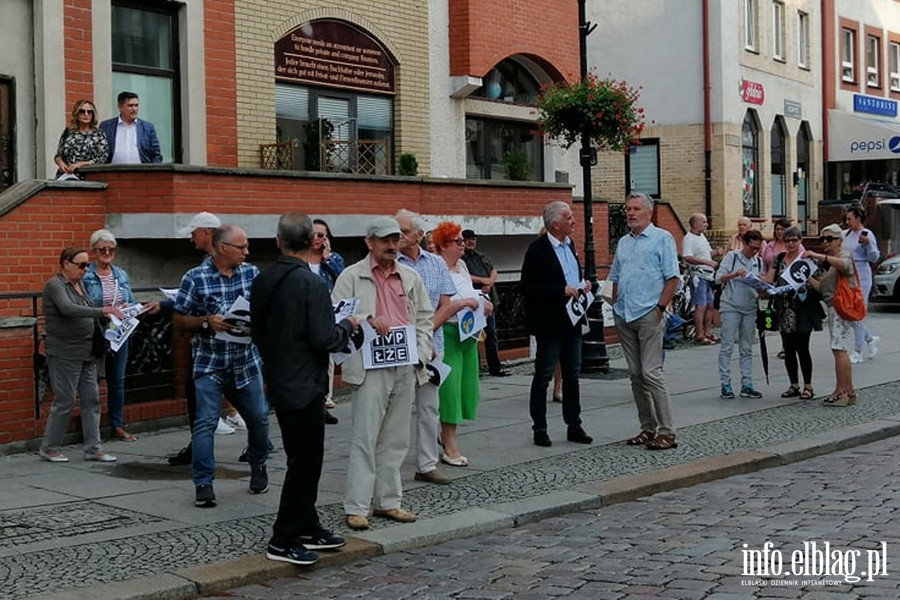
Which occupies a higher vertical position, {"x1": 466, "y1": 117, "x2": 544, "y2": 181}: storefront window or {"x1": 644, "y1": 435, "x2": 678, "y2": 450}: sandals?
{"x1": 466, "y1": 117, "x2": 544, "y2": 181}: storefront window

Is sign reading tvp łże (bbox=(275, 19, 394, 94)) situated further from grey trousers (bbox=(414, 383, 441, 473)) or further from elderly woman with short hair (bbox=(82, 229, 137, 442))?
grey trousers (bbox=(414, 383, 441, 473))

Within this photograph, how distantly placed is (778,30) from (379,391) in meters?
28.1

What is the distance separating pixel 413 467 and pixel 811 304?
5.35 metres

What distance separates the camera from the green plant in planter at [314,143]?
16.5m

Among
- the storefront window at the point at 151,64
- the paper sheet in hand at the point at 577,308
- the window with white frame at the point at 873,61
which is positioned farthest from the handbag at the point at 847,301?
the window with white frame at the point at 873,61

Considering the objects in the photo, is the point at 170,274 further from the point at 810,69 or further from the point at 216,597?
the point at 810,69

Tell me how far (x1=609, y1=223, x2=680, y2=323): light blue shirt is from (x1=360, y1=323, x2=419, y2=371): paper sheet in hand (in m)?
2.91

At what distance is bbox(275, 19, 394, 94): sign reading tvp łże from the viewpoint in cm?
1634

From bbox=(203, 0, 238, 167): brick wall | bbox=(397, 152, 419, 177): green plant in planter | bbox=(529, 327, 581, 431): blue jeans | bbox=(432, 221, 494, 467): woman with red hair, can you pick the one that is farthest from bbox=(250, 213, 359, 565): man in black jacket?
bbox=(397, 152, 419, 177): green plant in planter

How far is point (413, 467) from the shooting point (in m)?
9.84

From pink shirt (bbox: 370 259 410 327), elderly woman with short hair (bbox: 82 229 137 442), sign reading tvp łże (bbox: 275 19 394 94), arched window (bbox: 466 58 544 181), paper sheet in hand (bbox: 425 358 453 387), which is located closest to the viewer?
pink shirt (bbox: 370 259 410 327)

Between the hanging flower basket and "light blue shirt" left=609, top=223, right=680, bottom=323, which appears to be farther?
the hanging flower basket

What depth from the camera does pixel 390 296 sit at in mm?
8109

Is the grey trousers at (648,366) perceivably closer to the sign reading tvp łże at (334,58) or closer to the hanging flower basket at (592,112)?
the hanging flower basket at (592,112)
